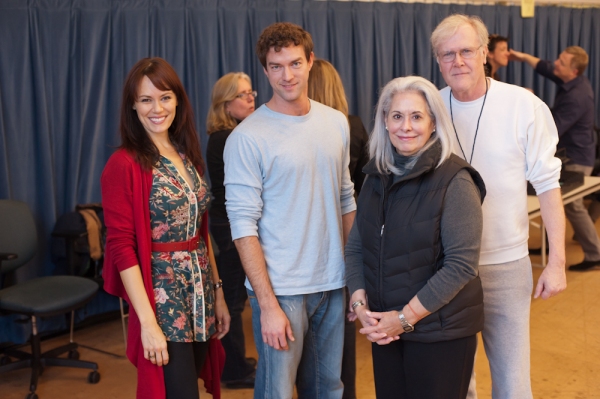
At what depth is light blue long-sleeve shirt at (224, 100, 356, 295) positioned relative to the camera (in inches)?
80.8

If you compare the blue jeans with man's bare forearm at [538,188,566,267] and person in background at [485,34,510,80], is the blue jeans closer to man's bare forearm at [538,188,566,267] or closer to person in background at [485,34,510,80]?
man's bare forearm at [538,188,566,267]

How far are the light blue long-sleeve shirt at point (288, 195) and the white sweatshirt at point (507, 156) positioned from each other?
47cm

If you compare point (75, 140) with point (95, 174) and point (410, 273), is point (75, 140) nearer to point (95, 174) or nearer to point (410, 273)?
point (95, 174)

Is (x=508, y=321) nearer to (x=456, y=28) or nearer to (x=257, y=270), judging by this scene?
(x=257, y=270)

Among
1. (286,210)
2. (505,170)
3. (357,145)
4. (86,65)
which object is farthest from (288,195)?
(86,65)

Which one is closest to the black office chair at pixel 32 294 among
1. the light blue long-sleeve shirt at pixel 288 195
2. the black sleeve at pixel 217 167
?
the black sleeve at pixel 217 167

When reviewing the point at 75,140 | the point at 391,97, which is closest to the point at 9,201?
the point at 75,140

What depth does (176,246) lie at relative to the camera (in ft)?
6.81

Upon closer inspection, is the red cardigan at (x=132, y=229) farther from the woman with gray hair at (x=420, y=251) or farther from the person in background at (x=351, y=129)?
the person in background at (x=351, y=129)

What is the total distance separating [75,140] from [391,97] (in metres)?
2.75

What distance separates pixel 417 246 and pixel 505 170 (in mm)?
490

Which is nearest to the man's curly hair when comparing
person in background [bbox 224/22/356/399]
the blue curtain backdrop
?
person in background [bbox 224/22/356/399]

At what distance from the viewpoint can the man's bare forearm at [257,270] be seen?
205cm

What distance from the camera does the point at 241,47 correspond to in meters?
4.75
